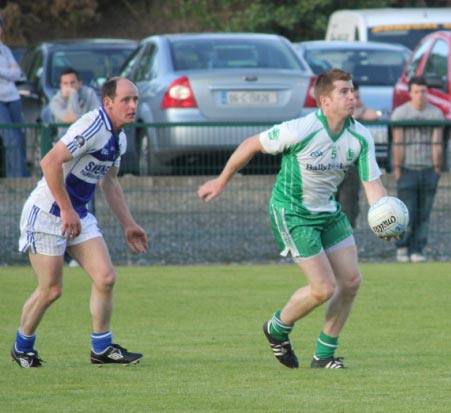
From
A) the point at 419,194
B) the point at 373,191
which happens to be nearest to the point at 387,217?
the point at 373,191

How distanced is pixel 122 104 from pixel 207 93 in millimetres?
7946

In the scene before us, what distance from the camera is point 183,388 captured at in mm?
8617

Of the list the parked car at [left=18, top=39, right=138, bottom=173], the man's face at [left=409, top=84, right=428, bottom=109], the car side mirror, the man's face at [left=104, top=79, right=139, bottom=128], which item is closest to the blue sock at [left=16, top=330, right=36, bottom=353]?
the man's face at [left=104, top=79, right=139, bottom=128]

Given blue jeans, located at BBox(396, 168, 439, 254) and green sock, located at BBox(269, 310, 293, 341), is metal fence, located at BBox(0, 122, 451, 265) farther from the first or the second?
green sock, located at BBox(269, 310, 293, 341)

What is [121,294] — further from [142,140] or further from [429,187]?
[429,187]

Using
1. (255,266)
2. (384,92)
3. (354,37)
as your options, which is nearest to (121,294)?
(255,266)

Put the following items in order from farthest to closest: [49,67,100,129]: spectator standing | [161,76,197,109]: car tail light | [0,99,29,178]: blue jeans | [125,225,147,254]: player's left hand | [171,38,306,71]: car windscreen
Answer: [171,38,306,71]: car windscreen
[161,76,197,109]: car tail light
[49,67,100,129]: spectator standing
[0,99,29,178]: blue jeans
[125,225,147,254]: player's left hand

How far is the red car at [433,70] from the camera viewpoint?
61.5 feet

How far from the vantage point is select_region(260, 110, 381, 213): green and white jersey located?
936 centimetres

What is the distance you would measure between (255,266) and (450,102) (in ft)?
12.1

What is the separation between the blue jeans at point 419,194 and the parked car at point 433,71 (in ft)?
6.93

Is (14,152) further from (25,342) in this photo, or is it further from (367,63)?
(367,63)

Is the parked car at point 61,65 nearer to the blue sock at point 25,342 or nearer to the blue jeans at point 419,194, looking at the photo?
the blue jeans at point 419,194

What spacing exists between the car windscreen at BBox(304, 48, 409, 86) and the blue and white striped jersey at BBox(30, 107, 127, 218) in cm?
1214
